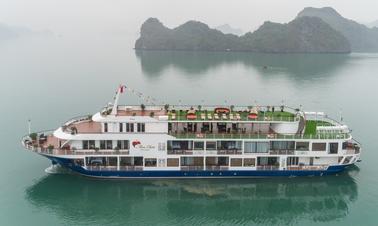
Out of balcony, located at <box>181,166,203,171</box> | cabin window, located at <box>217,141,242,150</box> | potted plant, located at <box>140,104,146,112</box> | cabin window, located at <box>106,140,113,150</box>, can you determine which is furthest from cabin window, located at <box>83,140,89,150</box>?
cabin window, located at <box>217,141,242,150</box>

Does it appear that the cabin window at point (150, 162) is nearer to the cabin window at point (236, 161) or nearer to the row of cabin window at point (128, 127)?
the row of cabin window at point (128, 127)

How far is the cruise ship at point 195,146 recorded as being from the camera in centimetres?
3456

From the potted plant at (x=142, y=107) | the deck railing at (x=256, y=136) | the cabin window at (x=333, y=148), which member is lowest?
the cabin window at (x=333, y=148)

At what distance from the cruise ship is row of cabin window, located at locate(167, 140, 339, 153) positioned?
0.09 m

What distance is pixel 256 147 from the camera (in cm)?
3559

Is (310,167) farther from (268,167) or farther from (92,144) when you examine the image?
(92,144)

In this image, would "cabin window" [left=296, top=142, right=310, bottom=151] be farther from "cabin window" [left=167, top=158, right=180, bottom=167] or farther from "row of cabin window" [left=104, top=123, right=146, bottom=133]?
"row of cabin window" [left=104, top=123, right=146, bottom=133]

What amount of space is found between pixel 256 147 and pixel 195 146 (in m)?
5.49

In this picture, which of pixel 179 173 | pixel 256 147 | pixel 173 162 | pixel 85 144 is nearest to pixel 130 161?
pixel 173 162

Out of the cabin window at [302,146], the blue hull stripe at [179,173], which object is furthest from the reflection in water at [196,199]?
the cabin window at [302,146]

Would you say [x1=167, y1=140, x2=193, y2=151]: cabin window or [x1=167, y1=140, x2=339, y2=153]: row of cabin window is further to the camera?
[x1=167, y1=140, x2=339, y2=153]: row of cabin window

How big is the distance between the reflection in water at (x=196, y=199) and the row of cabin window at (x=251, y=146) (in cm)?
295

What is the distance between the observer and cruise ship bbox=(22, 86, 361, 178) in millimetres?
34562

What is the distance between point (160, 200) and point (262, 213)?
8.34 meters
